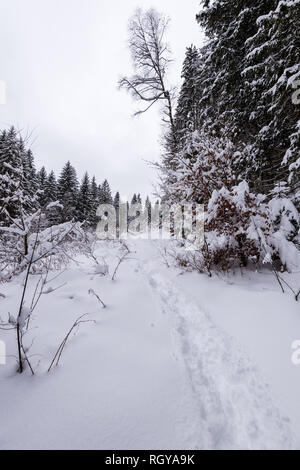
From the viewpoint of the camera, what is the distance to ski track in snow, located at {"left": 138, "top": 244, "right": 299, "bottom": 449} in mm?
1381

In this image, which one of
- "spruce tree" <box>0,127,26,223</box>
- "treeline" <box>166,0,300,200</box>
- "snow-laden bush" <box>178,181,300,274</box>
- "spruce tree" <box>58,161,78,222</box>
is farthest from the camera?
"spruce tree" <box>58,161,78,222</box>

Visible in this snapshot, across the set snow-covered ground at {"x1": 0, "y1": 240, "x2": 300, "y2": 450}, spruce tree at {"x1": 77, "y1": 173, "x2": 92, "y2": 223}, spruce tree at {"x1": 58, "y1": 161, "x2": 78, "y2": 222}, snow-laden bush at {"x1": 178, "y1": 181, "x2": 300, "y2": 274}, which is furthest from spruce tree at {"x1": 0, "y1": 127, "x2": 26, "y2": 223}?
spruce tree at {"x1": 77, "y1": 173, "x2": 92, "y2": 223}

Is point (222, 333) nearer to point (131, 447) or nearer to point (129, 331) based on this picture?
point (129, 331)

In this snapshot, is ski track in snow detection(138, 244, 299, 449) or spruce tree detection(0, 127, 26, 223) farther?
spruce tree detection(0, 127, 26, 223)

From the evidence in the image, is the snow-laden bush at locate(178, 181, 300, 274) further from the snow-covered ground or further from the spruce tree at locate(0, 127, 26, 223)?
the spruce tree at locate(0, 127, 26, 223)

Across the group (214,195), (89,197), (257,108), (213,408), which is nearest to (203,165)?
(214,195)

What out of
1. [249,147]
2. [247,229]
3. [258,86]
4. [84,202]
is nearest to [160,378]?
[247,229]

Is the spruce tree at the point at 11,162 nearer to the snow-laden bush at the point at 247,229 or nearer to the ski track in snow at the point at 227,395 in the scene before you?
the ski track in snow at the point at 227,395

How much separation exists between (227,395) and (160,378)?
588 millimetres

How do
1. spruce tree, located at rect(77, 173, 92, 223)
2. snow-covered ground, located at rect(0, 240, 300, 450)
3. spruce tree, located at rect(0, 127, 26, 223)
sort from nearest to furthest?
snow-covered ground, located at rect(0, 240, 300, 450) → spruce tree, located at rect(0, 127, 26, 223) → spruce tree, located at rect(77, 173, 92, 223)

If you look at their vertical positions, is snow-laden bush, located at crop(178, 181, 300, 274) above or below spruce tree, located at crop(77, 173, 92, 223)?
below

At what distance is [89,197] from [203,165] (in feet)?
82.7

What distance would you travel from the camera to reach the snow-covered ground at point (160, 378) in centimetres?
136

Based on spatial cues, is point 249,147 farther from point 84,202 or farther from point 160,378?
point 84,202
